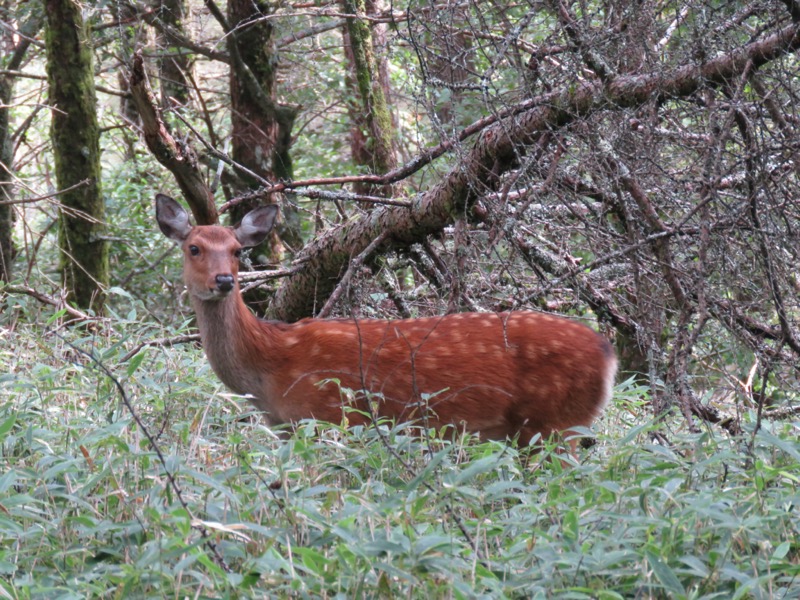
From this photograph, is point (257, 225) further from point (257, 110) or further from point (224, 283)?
point (257, 110)

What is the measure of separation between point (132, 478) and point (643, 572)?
188 cm

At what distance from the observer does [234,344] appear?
5.89 m

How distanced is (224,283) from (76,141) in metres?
4.01

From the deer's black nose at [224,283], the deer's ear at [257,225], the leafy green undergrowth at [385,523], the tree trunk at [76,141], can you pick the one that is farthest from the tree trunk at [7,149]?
the leafy green undergrowth at [385,523]

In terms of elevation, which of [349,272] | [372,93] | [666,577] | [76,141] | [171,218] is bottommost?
[666,577]

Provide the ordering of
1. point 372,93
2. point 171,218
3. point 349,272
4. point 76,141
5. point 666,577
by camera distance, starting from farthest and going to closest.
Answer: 1. point 372,93
2. point 76,141
3. point 349,272
4. point 171,218
5. point 666,577

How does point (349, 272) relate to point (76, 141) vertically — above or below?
below

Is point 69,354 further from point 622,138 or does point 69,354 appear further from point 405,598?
point 405,598

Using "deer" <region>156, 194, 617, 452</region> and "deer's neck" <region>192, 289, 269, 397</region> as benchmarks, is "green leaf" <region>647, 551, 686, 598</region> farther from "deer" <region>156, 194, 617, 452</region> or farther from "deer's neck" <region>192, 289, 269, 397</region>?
"deer's neck" <region>192, 289, 269, 397</region>

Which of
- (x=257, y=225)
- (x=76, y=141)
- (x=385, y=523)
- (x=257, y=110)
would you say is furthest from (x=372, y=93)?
(x=385, y=523)

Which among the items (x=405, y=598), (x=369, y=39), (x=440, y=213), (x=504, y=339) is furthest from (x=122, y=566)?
(x=369, y=39)

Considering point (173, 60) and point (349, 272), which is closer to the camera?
point (349, 272)

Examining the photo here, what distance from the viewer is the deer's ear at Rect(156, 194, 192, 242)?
6.25 m

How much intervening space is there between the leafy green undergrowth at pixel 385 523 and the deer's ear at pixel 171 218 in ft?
6.60
